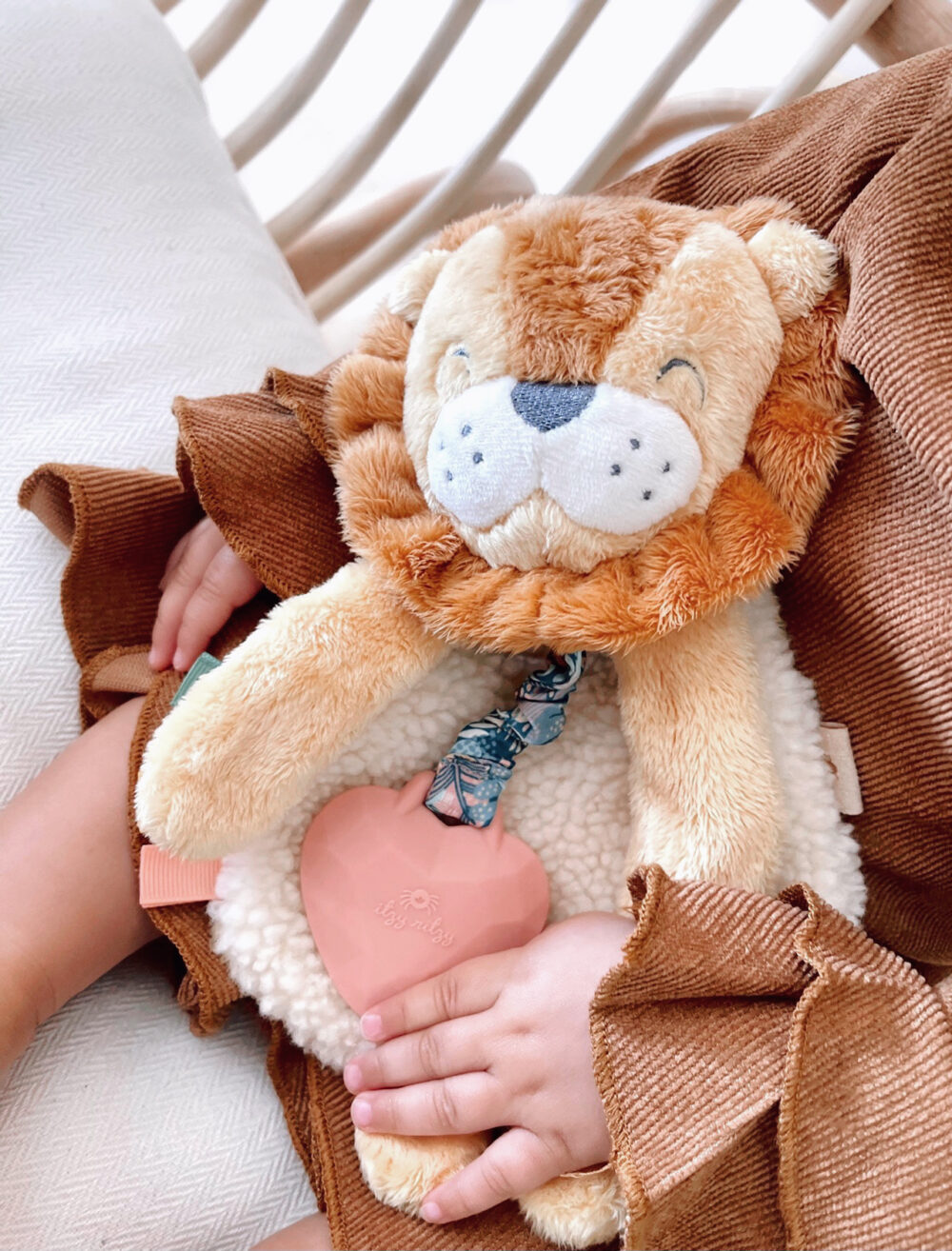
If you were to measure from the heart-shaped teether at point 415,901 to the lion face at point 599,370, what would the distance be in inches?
5.8

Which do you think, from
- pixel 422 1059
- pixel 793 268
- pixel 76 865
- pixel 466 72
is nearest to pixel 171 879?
pixel 76 865

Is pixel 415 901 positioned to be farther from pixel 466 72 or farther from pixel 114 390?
pixel 466 72

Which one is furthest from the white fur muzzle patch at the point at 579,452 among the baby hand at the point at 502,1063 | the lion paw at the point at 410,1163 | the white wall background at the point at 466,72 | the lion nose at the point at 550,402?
the white wall background at the point at 466,72

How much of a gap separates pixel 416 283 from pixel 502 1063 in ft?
1.25

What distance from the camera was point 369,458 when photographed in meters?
0.51

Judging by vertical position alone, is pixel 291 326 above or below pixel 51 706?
above

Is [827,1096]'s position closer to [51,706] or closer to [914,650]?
[914,650]

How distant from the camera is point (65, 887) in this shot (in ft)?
1.75

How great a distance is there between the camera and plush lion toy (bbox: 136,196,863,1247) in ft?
1.48

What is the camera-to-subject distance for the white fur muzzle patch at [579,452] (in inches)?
17.3

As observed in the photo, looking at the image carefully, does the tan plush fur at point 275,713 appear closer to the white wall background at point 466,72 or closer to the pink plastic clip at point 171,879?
the pink plastic clip at point 171,879

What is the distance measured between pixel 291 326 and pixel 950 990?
0.61 metres

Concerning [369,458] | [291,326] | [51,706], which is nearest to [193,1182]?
[51,706]

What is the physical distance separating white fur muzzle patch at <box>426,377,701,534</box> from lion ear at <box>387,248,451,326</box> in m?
0.10
